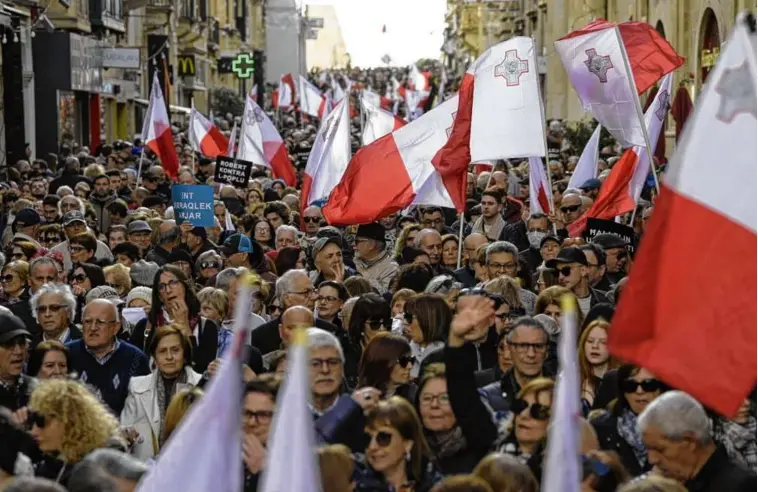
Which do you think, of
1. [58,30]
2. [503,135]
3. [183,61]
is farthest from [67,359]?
[183,61]

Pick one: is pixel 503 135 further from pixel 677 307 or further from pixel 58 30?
pixel 58 30

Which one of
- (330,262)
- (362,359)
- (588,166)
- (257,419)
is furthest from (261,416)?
(588,166)

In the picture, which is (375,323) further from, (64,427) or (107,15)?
(107,15)

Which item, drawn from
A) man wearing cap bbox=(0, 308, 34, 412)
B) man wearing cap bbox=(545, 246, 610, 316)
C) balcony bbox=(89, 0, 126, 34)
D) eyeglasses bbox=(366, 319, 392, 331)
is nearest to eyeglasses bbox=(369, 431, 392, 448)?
man wearing cap bbox=(0, 308, 34, 412)

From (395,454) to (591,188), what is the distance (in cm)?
1197

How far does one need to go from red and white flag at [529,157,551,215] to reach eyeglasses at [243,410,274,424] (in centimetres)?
919

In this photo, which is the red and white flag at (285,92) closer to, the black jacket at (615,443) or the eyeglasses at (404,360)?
the eyeglasses at (404,360)

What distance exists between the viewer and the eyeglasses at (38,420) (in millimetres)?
6926

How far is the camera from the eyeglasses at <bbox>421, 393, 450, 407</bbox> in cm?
710

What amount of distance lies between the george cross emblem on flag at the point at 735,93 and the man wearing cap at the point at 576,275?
5.69m

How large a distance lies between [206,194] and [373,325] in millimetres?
6364

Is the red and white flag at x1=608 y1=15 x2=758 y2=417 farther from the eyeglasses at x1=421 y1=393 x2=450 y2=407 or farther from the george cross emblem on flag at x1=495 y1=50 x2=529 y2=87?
the george cross emblem on flag at x1=495 y1=50 x2=529 y2=87

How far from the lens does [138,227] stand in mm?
14742

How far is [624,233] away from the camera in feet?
44.7
